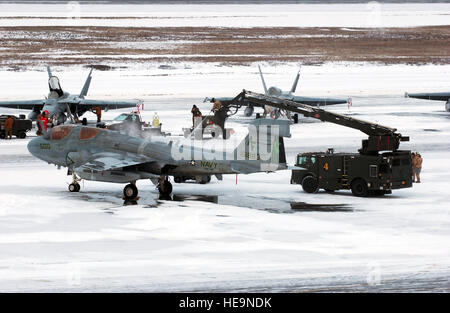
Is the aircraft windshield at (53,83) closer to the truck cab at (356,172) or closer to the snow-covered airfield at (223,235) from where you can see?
the snow-covered airfield at (223,235)

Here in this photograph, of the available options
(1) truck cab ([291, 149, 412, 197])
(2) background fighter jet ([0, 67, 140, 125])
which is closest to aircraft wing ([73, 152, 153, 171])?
(1) truck cab ([291, 149, 412, 197])

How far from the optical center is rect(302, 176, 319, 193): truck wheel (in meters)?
32.8

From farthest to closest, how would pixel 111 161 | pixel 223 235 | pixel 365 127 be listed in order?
pixel 365 127
pixel 111 161
pixel 223 235

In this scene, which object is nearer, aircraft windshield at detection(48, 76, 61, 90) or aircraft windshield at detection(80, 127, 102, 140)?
aircraft windshield at detection(80, 127, 102, 140)

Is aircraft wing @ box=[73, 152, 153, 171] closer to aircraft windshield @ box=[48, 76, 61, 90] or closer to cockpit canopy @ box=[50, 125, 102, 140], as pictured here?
cockpit canopy @ box=[50, 125, 102, 140]

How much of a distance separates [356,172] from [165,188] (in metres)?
7.15

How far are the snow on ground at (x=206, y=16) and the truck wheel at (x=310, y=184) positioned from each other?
11664cm

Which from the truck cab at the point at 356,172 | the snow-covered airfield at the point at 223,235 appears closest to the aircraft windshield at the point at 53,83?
the snow-covered airfield at the point at 223,235

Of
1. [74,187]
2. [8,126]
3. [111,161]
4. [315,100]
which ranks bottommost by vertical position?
[74,187]

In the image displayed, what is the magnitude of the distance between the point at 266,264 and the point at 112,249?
14.5ft

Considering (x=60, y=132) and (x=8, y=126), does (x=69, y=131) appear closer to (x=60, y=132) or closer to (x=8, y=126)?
(x=60, y=132)

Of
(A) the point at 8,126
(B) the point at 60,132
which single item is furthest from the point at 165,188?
(A) the point at 8,126

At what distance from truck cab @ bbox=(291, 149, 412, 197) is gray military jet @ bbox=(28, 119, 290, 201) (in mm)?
2113

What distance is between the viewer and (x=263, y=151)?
96.7 ft
